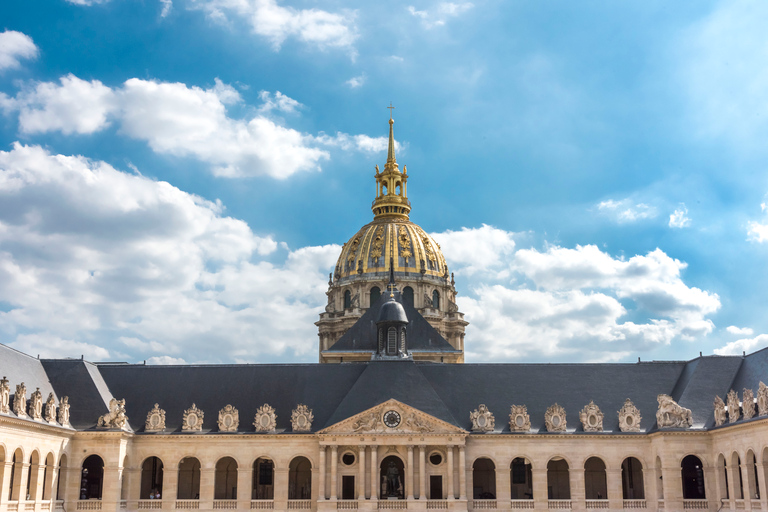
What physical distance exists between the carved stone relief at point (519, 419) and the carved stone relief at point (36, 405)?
35.2 metres

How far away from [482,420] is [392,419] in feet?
24.2

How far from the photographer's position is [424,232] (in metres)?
144

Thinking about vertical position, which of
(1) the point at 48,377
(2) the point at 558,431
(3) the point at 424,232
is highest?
(3) the point at 424,232

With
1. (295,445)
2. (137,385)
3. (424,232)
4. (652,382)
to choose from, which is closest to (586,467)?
(652,382)

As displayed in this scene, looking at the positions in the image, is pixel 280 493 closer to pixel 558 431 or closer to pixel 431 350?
pixel 558 431

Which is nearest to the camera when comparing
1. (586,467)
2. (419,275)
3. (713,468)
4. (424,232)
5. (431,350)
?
(713,468)

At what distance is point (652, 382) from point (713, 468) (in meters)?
9.64

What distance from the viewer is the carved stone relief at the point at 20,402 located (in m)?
57.4

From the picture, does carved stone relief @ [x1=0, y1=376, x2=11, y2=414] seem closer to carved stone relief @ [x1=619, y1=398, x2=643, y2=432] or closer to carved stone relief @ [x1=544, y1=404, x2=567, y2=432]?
carved stone relief @ [x1=544, y1=404, x2=567, y2=432]

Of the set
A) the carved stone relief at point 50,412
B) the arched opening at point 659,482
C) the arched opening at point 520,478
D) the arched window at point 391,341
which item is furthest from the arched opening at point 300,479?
the arched opening at point 659,482

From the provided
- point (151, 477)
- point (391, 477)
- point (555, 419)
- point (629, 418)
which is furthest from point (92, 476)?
point (629, 418)

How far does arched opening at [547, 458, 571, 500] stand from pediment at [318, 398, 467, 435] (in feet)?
31.0

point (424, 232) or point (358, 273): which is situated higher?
Result: point (424, 232)

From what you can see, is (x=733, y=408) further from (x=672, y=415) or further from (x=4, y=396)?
(x=4, y=396)
